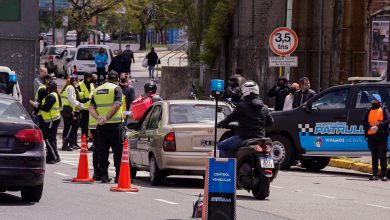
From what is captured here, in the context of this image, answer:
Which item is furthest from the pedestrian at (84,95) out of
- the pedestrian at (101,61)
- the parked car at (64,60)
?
the parked car at (64,60)

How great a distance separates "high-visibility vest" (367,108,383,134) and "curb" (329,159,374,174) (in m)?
2.17

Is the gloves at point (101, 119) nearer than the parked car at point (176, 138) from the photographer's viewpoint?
No

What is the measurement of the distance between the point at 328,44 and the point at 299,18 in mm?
1877

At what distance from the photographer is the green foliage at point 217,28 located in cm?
3738

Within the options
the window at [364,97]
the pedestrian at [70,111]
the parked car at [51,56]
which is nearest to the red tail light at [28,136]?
the window at [364,97]

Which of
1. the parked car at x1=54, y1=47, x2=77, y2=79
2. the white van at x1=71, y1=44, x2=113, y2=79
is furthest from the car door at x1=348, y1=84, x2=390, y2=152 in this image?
the parked car at x1=54, y1=47, x2=77, y2=79

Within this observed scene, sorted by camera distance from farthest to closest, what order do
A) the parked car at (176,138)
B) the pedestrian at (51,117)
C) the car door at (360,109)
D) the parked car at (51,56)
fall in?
the parked car at (51,56)
the pedestrian at (51,117)
the car door at (360,109)
the parked car at (176,138)

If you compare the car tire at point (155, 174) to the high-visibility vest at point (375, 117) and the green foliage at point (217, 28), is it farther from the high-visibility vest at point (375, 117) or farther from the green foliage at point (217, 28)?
the green foliage at point (217, 28)

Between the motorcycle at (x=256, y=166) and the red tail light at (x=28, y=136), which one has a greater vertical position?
the red tail light at (x=28, y=136)

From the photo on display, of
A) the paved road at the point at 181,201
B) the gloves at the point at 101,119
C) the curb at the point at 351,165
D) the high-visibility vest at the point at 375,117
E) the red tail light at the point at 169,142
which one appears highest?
the gloves at the point at 101,119

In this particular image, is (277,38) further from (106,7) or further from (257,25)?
(106,7)

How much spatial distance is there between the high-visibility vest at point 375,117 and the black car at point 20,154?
8201mm

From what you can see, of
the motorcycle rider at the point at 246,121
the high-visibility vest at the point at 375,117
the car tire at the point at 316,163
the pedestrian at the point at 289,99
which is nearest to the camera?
A: the motorcycle rider at the point at 246,121

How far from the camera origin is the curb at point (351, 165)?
22.2 metres
